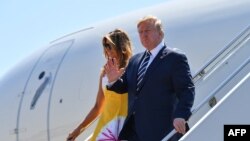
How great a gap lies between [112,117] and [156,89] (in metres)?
0.74

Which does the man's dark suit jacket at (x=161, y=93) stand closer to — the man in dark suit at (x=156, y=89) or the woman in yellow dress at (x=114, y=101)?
the man in dark suit at (x=156, y=89)

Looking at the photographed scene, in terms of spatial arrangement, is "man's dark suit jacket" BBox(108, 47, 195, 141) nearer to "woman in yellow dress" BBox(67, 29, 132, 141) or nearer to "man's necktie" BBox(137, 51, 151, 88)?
"man's necktie" BBox(137, 51, 151, 88)

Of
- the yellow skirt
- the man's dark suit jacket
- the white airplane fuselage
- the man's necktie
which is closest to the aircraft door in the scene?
the white airplane fuselage

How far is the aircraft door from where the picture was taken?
947 cm

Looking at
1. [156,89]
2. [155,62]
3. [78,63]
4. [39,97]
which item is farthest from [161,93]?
[39,97]

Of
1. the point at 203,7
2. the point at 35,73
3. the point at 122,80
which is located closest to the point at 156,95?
the point at 122,80

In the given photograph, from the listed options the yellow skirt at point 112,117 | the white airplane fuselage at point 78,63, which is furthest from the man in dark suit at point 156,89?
the white airplane fuselage at point 78,63

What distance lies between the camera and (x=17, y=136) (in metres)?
10.2

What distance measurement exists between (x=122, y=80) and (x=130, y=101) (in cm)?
24

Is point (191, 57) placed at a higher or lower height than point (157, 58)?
lower

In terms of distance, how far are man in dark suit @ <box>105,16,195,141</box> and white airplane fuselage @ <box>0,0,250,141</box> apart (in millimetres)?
1601

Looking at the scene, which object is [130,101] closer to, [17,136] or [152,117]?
[152,117]

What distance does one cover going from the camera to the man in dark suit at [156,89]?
4.46 metres

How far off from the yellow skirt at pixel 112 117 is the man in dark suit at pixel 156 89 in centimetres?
27
